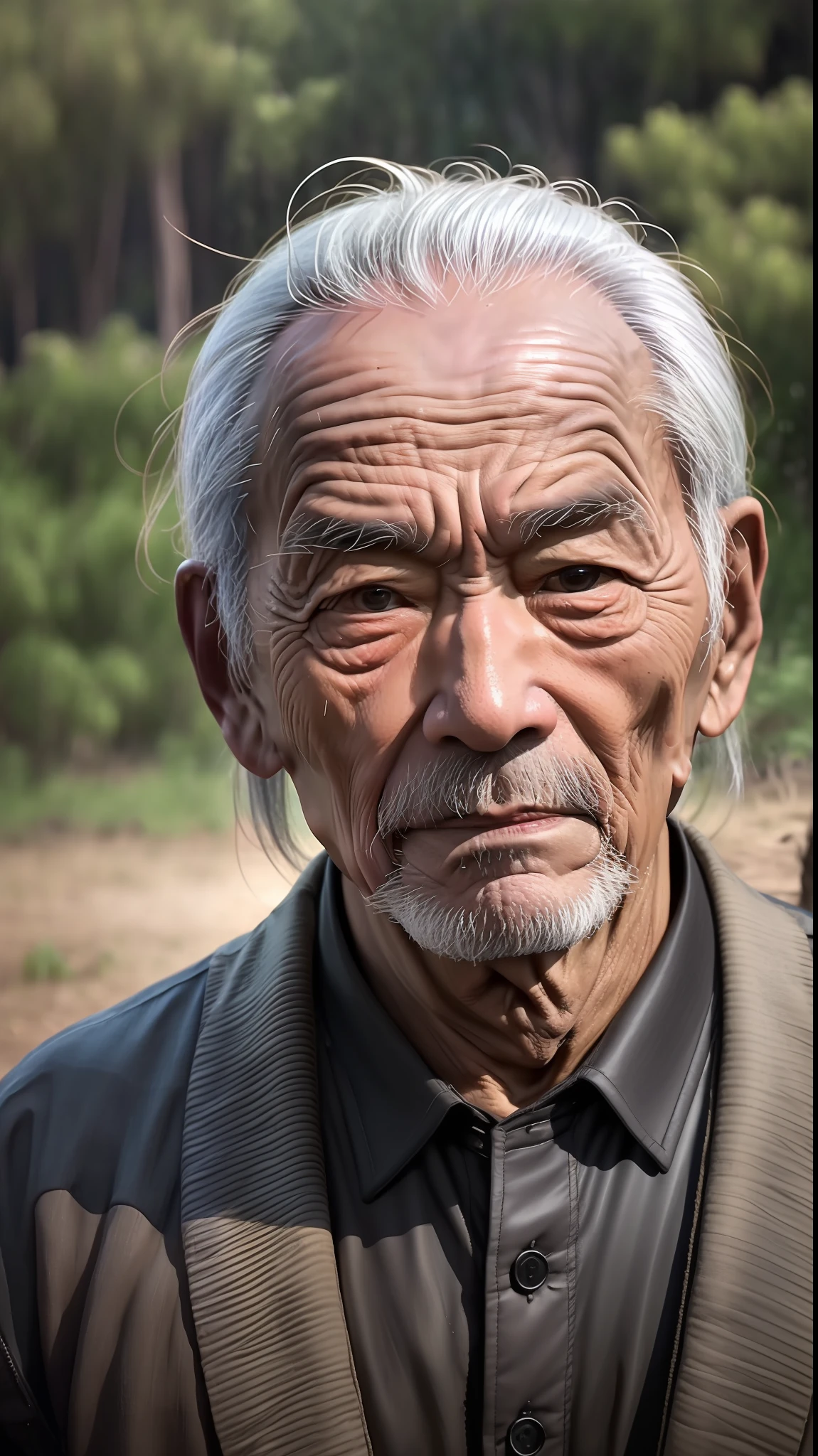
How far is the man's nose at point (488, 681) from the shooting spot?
1.14m

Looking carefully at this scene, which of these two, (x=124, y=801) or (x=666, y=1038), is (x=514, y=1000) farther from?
(x=124, y=801)

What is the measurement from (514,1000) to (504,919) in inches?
6.3

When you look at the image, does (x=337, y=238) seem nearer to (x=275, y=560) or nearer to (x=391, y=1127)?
(x=275, y=560)

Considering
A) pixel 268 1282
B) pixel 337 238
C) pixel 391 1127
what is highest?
pixel 337 238

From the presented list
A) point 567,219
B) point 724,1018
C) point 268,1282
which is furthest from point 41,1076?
point 567,219

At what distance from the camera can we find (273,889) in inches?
119

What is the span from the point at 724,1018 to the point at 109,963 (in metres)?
2.12

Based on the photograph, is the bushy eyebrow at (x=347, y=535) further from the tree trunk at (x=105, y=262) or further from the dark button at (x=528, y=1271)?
the tree trunk at (x=105, y=262)

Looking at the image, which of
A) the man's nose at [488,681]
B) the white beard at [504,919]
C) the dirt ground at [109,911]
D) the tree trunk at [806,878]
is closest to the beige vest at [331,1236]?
the white beard at [504,919]

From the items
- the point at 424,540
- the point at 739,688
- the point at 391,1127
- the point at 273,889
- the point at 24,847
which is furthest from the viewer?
the point at 24,847

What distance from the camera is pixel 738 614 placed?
1412mm

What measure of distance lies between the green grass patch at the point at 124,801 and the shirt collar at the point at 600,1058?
69.9 inches

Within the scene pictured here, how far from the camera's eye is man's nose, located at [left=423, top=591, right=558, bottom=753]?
1137 millimetres

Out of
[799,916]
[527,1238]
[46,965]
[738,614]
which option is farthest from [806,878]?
[46,965]
